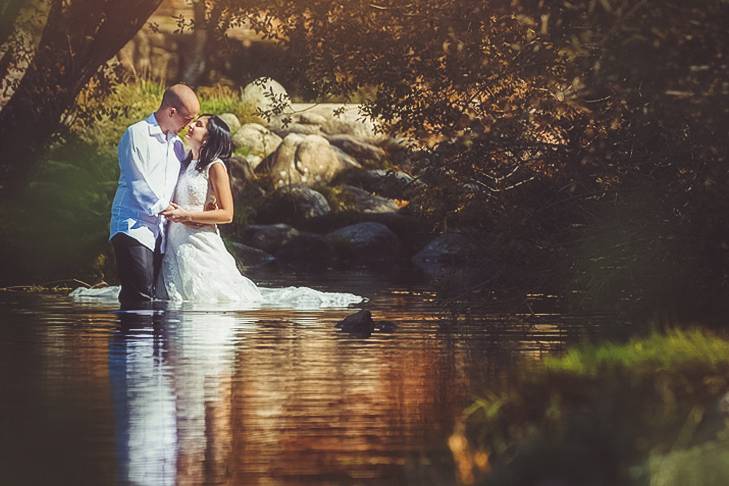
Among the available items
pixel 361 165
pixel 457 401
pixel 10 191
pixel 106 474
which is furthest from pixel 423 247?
pixel 106 474

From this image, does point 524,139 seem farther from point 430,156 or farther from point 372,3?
point 372,3

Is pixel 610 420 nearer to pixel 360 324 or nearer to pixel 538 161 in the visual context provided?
pixel 360 324

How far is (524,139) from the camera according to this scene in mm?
17328

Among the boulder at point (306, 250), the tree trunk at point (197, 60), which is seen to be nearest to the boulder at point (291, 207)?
the boulder at point (306, 250)

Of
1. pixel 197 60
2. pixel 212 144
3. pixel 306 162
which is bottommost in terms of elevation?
pixel 212 144

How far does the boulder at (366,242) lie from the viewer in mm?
37281

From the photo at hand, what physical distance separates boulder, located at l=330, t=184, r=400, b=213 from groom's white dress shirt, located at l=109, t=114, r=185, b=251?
19.9 meters

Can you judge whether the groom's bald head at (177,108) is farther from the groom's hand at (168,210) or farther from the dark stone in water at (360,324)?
the dark stone in water at (360,324)

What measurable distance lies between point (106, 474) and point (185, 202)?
12.6 m

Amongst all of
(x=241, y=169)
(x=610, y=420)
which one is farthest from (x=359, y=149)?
(x=610, y=420)

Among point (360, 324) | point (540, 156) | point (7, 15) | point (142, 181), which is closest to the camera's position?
point (360, 324)

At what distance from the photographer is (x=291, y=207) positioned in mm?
40312

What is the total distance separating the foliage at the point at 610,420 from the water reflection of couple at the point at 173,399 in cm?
124

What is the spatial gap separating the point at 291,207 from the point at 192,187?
1919 centimetres
